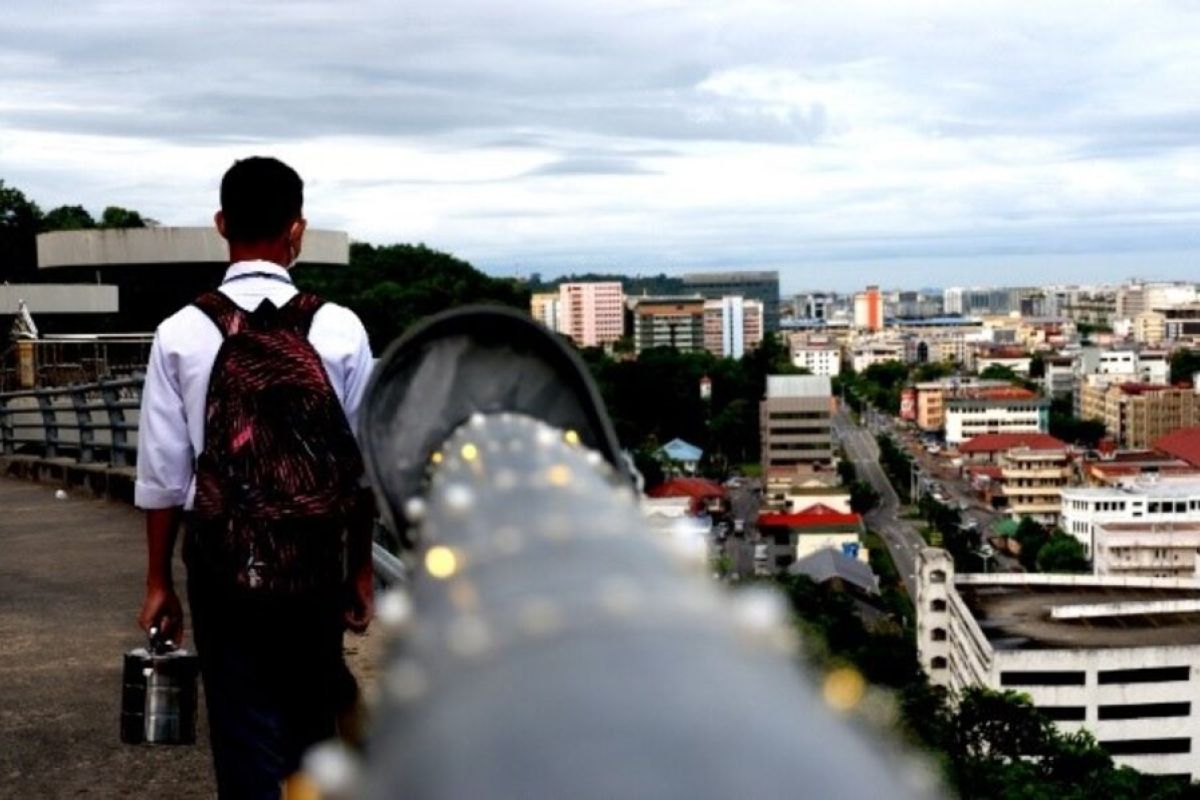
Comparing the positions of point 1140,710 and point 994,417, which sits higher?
point 1140,710

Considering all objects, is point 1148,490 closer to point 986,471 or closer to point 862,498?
point 862,498

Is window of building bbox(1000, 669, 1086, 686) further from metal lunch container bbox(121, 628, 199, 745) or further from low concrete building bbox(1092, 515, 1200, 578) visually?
metal lunch container bbox(121, 628, 199, 745)

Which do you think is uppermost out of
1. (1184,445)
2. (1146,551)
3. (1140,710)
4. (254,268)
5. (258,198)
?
(258,198)

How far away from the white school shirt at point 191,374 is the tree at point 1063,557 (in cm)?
7579

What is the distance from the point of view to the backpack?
2.39 metres

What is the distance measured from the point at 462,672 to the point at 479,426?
0.72 meters

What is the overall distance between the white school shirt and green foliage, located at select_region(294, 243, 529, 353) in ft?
125

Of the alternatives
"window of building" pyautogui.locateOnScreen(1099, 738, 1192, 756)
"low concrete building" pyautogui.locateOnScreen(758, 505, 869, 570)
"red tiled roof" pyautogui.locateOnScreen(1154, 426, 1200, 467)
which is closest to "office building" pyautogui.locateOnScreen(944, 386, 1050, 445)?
"red tiled roof" pyautogui.locateOnScreen(1154, 426, 1200, 467)

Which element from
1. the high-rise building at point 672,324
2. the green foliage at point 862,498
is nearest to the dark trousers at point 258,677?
the green foliage at point 862,498

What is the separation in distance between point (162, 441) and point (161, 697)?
2.97ft

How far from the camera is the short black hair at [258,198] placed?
8.05 feet

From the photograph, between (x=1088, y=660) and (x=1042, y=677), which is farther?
(x=1088, y=660)

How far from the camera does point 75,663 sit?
5.45m

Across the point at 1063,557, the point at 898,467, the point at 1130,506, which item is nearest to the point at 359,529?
the point at 1063,557
